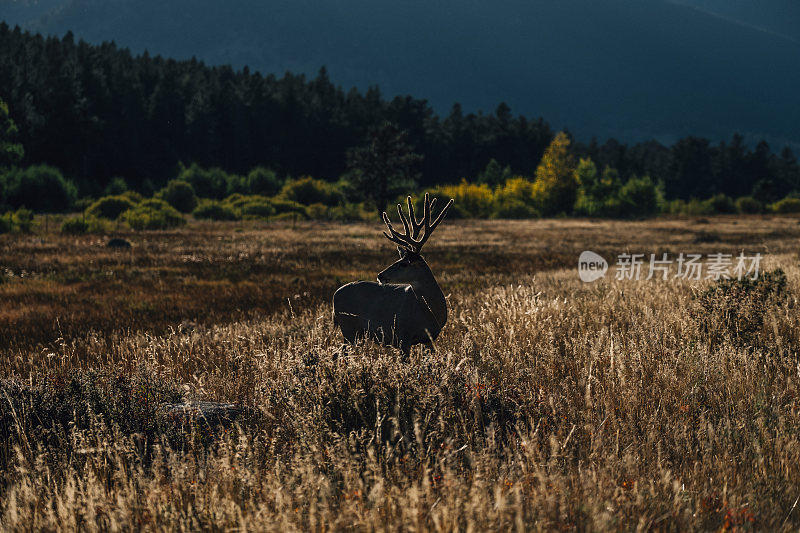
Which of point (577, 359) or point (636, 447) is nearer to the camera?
point (636, 447)

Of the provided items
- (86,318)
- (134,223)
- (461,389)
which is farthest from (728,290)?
(134,223)

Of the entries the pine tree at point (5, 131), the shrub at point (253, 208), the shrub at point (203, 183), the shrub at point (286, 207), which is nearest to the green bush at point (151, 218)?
the pine tree at point (5, 131)

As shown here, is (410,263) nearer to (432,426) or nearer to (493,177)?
(432,426)

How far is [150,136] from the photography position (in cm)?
8200

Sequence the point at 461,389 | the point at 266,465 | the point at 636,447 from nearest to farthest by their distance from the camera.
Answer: the point at 266,465 → the point at 636,447 → the point at 461,389

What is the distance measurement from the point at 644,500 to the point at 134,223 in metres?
37.0

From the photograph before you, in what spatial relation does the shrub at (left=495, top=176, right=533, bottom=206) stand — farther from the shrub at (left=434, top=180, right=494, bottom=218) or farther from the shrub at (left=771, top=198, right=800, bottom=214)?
the shrub at (left=771, top=198, right=800, bottom=214)

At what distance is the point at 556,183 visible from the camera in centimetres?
6756

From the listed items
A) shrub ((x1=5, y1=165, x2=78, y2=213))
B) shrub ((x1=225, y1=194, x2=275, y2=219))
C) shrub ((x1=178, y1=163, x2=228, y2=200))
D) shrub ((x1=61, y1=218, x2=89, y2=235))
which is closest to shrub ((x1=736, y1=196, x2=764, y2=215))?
shrub ((x1=225, y1=194, x2=275, y2=219))

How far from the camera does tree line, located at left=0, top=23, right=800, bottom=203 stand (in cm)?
7106

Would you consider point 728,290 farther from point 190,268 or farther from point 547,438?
point 190,268

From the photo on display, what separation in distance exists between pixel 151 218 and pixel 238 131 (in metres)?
55.9

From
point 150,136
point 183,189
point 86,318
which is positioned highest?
point 150,136

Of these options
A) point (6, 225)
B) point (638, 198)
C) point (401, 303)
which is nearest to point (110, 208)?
point (6, 225)
